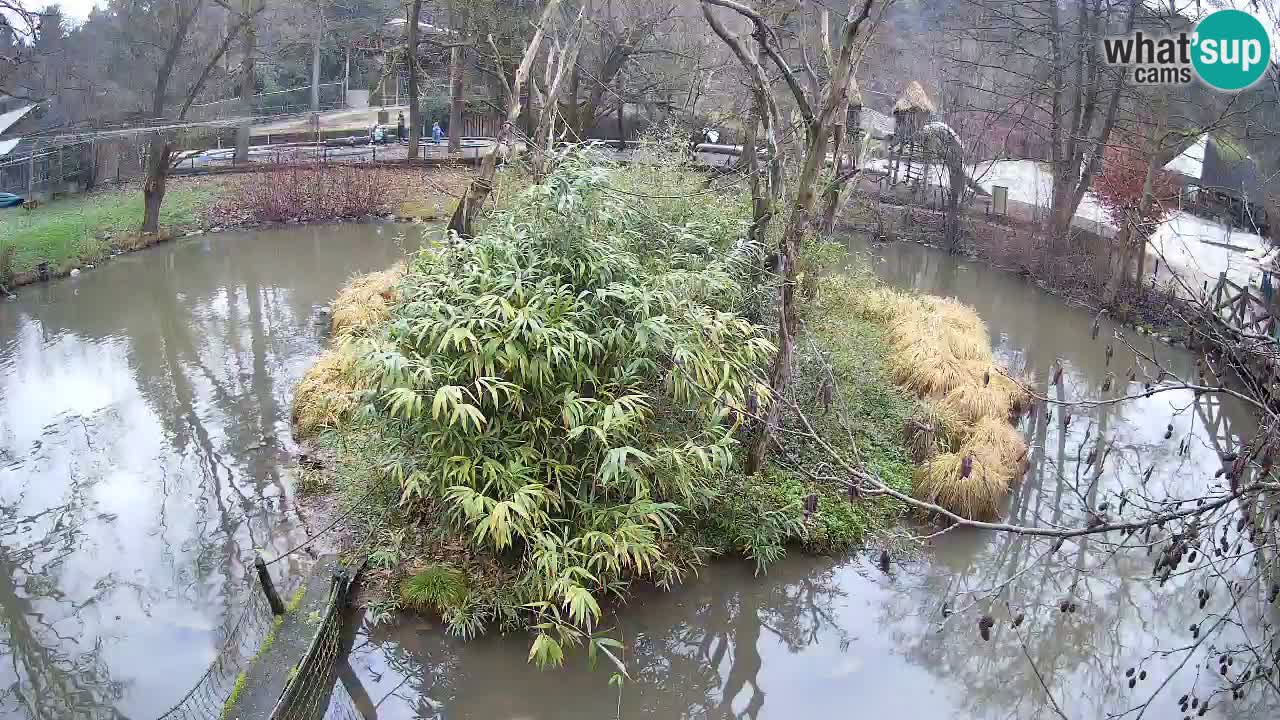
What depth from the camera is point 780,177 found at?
774 cm

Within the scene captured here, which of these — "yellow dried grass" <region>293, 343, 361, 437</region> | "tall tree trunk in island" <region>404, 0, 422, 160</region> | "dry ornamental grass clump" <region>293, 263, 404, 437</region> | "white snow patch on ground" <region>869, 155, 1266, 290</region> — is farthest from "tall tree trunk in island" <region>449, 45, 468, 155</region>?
"yellow dried grass" <region>293, 343, 361, 437</region>

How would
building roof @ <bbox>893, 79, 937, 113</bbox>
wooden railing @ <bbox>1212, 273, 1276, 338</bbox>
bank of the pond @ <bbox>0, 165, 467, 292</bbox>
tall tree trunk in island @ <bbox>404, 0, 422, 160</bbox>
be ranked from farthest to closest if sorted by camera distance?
1. tall tree trunk in island @ <bbox>404, 0, 422, 160</bbox>
2. building roof @ <bbox>893, 79, 937, 113</bbox>
3. bank of the pond @ <bbox>0, 165, 467, 292</bbox>
4. wooden railing @ <bbox>1212, 273, 1276, 338</bbox>

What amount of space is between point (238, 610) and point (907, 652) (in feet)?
13.1

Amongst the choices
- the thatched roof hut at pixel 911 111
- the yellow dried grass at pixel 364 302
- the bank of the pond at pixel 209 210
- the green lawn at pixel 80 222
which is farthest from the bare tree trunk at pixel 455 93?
the thatched roof hut at pixel 911 111

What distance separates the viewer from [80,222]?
1383cm

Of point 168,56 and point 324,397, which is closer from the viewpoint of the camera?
point 324,397

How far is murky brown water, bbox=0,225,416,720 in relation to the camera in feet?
17.4

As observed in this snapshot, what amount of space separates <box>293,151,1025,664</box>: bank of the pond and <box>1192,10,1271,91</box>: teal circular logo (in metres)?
3.97

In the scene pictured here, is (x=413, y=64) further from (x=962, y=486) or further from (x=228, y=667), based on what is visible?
(x=228, y=667)

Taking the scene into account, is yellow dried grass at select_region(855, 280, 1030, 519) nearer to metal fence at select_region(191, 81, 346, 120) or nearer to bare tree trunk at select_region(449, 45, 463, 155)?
bare tree trunk at select_region(449, 45, 463, 155)

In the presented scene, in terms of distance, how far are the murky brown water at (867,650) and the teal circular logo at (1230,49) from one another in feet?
12.6

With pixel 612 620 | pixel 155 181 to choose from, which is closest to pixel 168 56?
pixel 155 181

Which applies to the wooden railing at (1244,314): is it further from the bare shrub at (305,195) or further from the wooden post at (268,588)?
the bare shrub at (305,195)

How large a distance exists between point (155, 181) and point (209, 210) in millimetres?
1665
